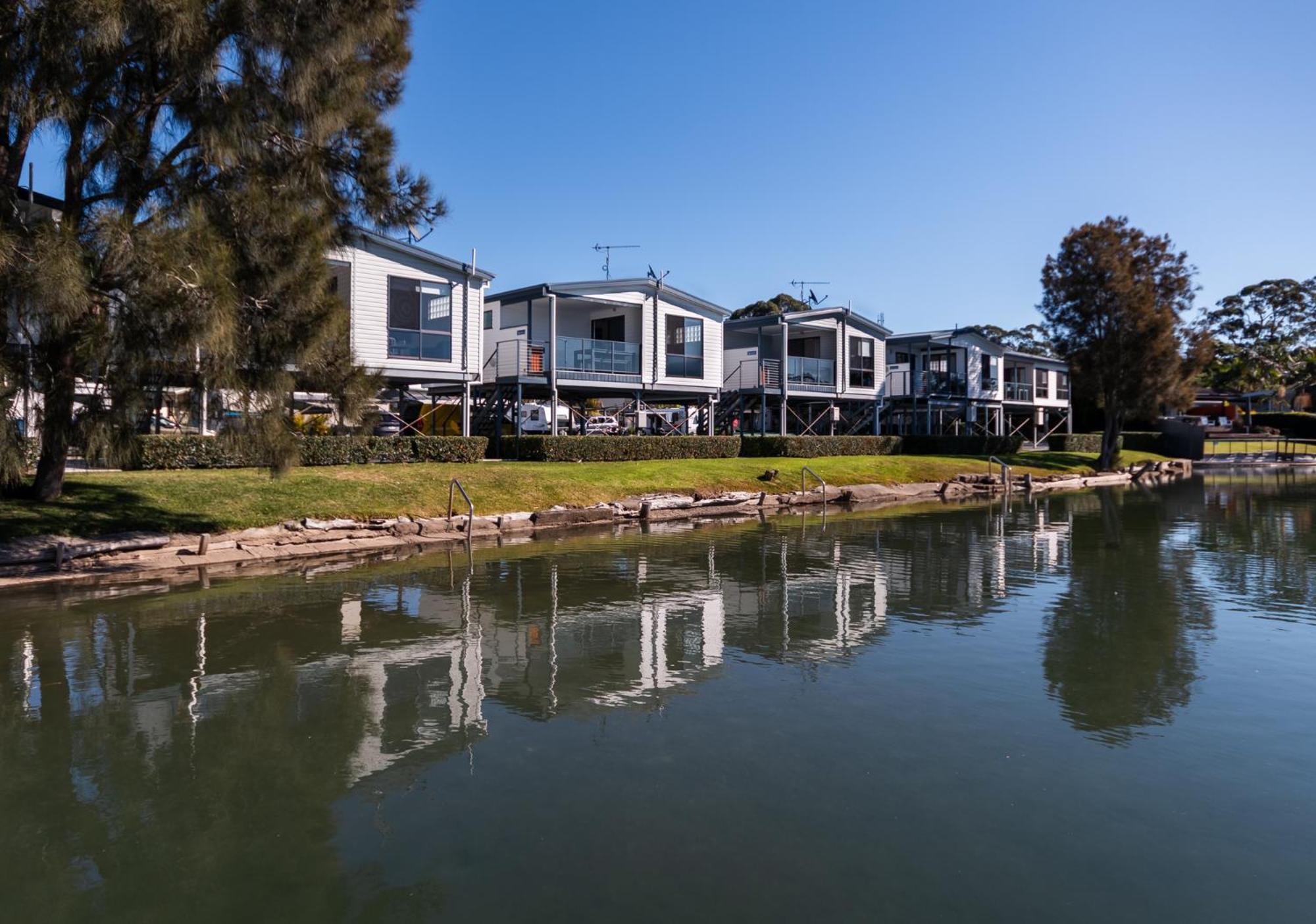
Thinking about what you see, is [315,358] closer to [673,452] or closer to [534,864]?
[534,864]

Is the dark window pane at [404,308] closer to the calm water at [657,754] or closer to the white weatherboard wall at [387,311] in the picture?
the white weatherboard wall at [387,311]

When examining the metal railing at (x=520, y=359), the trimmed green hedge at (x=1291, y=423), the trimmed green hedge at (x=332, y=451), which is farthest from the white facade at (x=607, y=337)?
the trimmed green hedge at (x=1291, y=423)

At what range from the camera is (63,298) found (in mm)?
12633

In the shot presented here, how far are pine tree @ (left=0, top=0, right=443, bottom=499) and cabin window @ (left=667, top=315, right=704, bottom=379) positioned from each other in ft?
70.6

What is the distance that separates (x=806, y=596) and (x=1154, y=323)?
38847mm

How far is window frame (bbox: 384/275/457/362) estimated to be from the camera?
96.8ft

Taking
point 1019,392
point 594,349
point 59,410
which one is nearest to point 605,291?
point 594,349

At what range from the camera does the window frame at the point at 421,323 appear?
2950 centimetres

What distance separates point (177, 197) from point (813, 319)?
33.2 m

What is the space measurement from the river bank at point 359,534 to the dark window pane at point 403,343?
27.9 ft

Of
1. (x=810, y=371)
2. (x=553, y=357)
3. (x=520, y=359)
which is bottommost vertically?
(x=520, y=359)

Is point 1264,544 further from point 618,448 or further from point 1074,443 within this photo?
point 1074,443

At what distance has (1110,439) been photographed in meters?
48.8

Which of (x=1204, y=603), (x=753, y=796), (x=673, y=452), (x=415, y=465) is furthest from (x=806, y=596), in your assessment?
(x=673, y=452)
